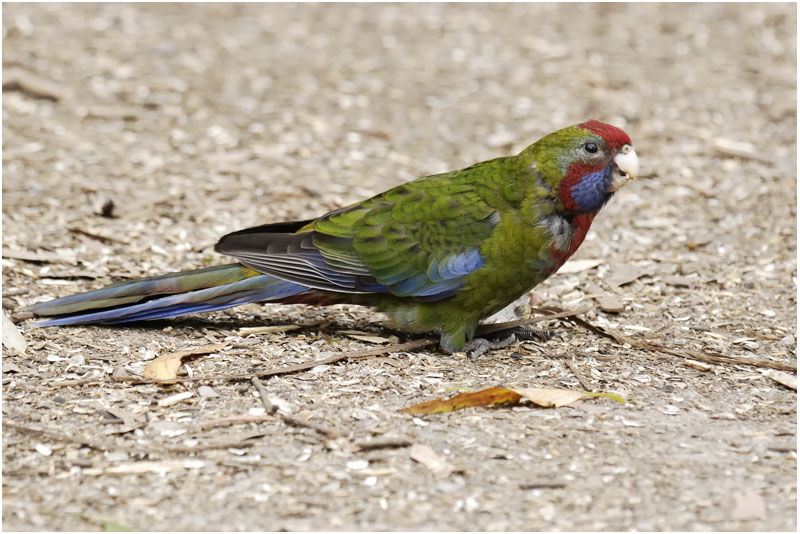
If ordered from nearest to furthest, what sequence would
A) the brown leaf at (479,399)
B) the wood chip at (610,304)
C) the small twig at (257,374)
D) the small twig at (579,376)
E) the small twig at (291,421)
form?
the small twig at (291,421) < the brown leaf at (479,399) < the small twig at (257,374) < the small twig at (579,376) < the wood chip at (610,304)

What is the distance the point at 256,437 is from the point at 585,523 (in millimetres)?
1278

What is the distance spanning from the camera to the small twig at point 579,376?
14.0 ft

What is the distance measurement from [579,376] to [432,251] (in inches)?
35.2

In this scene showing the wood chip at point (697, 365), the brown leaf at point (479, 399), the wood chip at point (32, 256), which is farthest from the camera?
the wood chip at point (32, 256)

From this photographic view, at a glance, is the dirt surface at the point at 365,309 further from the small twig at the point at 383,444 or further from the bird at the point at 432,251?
the bird at the point at 432,251

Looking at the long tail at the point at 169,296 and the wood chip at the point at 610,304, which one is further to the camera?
the wood chip at the point at 610,304

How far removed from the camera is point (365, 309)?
5434 millimetres

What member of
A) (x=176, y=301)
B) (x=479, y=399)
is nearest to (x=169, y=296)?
(x=176, y=301)

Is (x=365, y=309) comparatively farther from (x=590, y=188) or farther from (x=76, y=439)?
(x=76, y=439)

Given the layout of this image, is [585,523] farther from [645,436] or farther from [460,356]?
[460,356]

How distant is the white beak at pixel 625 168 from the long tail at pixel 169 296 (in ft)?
5.09

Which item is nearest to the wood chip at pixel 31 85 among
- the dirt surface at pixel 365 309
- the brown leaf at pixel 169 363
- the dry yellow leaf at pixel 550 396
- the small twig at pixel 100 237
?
the dirt surface at pixel 365 309

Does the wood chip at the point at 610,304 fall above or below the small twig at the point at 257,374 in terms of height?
above

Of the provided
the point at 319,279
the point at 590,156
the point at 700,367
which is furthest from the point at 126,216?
the point at 700,367
